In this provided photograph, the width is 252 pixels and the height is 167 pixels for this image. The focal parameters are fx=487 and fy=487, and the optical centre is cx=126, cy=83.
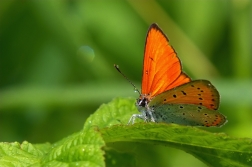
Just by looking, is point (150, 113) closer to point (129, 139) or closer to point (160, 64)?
point (160, 64)

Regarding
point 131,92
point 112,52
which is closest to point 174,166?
point 131,92

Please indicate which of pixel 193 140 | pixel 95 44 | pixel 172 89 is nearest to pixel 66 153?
pixel 193 140

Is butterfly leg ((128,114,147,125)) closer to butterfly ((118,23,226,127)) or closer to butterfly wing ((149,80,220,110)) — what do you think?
butterfly ((118,23,226,127))

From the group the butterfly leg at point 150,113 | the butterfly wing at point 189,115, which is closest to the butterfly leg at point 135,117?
the butterfly leg at point 150,113

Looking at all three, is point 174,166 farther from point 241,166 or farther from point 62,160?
point 62,160

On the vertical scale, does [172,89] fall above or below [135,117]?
above

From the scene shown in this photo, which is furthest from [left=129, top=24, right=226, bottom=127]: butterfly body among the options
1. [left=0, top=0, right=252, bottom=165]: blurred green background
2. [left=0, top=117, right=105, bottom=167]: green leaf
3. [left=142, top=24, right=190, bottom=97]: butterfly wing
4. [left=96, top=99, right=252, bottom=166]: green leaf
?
[left=0, top=0, right=252, bottom=165]: blurred green background
